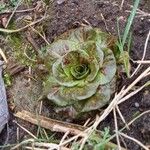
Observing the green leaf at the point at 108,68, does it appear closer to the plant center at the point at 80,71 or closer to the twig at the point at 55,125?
the plant center at the point at 80,71

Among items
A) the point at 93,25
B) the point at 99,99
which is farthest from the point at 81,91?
the point at 93,25

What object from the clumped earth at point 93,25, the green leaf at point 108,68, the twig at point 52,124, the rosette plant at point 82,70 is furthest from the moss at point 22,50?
the green leaf at point 108,68

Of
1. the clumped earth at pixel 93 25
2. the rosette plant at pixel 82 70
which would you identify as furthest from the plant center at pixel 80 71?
the clumped earth at pixel 93 25

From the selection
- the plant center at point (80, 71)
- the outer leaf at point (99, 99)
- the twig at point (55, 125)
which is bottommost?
the twig at point (55, 125)

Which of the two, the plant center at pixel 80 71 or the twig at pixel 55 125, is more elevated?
the plant center at pixel 80 71

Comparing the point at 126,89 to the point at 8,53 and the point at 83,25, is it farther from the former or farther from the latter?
the point at 8,53

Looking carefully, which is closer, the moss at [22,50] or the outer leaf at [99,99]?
the outer leaf at [99,99]

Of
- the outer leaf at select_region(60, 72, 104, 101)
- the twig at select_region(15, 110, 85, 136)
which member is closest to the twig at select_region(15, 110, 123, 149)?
the twig at select_region(15, 110, 85, 136)
